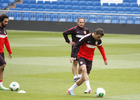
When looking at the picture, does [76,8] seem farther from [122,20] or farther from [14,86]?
[14,86]

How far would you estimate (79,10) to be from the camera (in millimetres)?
37438

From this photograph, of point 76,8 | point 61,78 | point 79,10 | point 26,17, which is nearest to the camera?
point 61,78

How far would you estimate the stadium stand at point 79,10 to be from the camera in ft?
108

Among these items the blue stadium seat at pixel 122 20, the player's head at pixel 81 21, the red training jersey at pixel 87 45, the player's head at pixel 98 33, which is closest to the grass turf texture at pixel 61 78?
the red training jersey at pixel 87 45

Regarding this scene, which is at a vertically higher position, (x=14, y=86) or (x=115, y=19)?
(x=14, y=86)

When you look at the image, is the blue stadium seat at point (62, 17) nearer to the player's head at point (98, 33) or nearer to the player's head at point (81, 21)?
the player's head at point (81, 21)

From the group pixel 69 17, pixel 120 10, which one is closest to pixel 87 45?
pixel 69 17

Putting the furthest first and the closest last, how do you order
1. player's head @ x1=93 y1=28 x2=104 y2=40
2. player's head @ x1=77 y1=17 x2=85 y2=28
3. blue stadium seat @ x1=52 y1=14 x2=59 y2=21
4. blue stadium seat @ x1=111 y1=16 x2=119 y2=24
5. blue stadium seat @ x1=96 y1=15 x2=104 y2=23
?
blue stadium seat @ x1=52 y1=14 x2=59 y2=21 < blue stadium seat @ x1=96 y1=15 x2=104 y2=23 < blue stadium seat @ x1=111 y1=16 x2=119 y2=24 < player's head @ x1=77 y1=17 x2=85 y2=28 < player's head @ x1=93 y1=28 x2=104 y2=40

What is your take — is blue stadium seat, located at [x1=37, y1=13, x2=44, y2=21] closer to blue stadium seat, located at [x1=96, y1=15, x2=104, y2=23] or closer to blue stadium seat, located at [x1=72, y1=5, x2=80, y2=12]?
blue stadium seat, located at [x1=72, y1=5, x2=80, y2=12]

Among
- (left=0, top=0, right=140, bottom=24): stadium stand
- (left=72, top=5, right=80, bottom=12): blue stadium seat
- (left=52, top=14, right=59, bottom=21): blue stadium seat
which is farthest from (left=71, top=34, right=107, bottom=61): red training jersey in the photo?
(left=72, top=5, right=80, bottom=12): blue stadium seat

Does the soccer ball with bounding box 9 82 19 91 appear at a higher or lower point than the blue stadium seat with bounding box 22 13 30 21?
higher

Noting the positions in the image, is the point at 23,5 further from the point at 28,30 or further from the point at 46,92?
the point at 46,92

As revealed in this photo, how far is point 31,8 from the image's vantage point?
3988cm

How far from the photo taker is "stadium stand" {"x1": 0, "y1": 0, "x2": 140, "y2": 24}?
32.9 m
